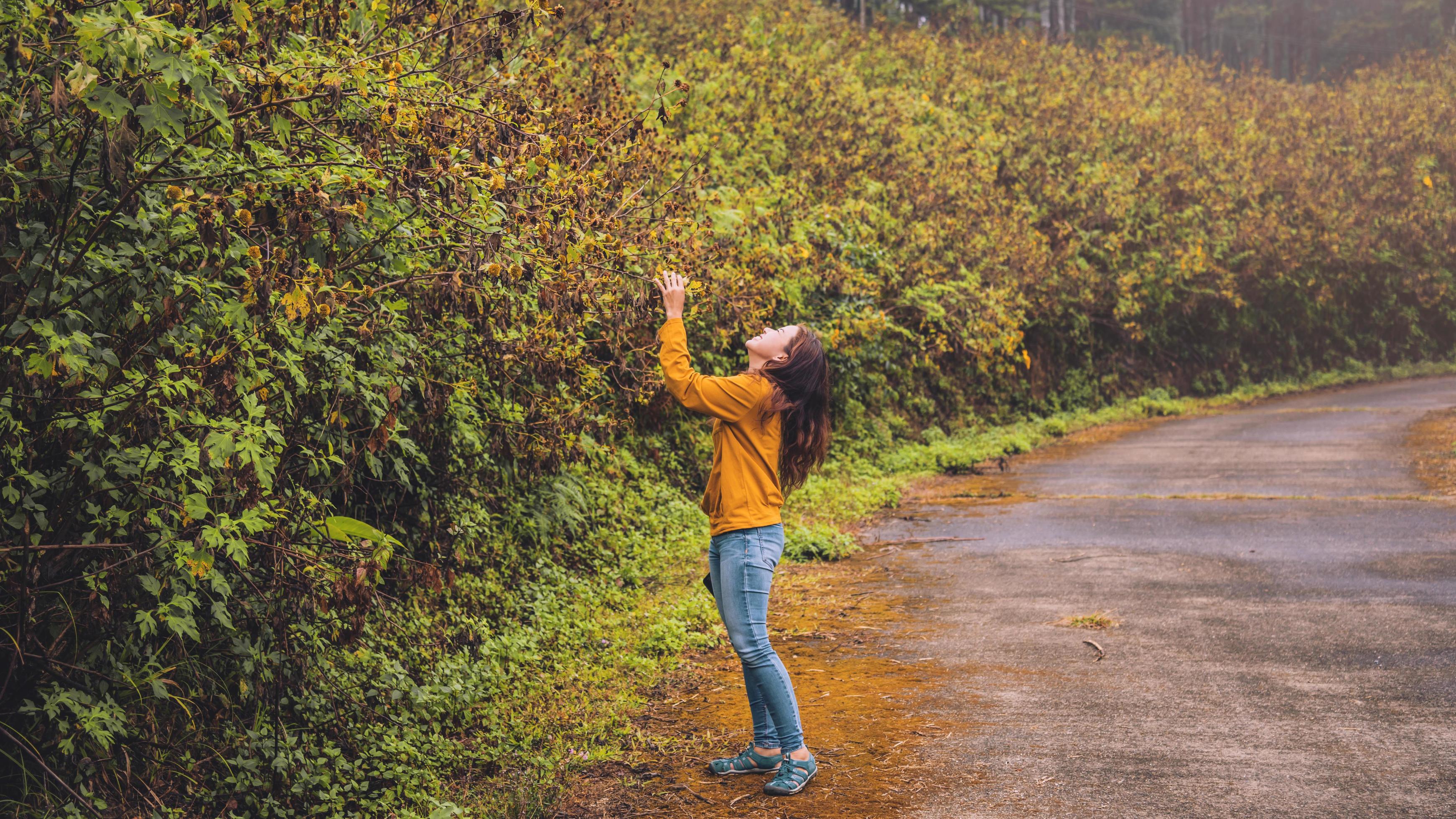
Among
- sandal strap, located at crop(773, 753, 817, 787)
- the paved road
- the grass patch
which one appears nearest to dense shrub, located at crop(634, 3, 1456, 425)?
the paved road

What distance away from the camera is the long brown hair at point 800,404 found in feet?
16.0

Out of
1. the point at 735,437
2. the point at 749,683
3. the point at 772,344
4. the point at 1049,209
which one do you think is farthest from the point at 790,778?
the point at 1049,209

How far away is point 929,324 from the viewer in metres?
17.9

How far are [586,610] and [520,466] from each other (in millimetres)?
1323

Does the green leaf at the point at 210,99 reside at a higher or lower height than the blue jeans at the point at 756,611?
higher

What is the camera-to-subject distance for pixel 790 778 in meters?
4.80

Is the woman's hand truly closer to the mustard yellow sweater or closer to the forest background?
the mustard yellow sweater

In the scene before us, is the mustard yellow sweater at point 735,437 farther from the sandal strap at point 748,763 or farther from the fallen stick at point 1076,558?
the fallen stick at point 1076,558

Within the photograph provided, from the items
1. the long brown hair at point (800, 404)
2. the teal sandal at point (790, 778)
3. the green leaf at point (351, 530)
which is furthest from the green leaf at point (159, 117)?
the teal sandal at point (790, 778)

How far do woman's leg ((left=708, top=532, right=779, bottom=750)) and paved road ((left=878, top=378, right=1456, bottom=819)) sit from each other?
0.82 metres

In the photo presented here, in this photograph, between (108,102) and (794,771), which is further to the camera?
(794,771)

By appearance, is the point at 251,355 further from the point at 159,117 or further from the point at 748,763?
the point at 748,763

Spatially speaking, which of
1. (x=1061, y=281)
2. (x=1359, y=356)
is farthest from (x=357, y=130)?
(x=1359, y=356)

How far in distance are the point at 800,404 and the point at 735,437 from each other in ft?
1.08
